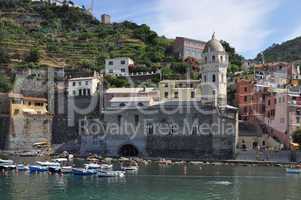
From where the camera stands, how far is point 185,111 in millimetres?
67562

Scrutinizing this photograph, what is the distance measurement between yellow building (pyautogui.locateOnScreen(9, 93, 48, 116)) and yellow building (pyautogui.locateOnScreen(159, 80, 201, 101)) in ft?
54.1

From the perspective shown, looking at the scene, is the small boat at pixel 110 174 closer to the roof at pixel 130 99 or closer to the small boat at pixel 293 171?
the small boat at pixel 293 171

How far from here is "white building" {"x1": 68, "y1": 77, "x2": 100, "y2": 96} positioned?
77875mm

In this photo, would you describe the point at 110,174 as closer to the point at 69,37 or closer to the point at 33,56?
the point at 33,56

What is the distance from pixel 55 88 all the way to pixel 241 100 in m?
26.4

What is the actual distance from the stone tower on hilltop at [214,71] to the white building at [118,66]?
76.2 feet

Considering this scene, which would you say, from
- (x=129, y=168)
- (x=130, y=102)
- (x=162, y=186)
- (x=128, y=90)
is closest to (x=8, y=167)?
(x=129, y=168)

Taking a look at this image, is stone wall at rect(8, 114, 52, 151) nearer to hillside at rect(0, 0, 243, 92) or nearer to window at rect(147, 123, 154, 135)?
hillside at rect(0, 0, 243, 92)

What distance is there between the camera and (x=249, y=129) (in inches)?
2830

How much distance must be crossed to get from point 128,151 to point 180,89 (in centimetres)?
1224

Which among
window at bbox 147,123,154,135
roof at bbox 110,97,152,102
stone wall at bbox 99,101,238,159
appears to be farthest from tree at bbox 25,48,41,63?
window at bbox 147,123,154,135

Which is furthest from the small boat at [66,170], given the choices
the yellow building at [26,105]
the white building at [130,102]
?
the yellow building at [26,105]

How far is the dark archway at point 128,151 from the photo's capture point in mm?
69688

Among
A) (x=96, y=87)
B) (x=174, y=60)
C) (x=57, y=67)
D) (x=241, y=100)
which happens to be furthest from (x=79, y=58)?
(x=241, y=100)
